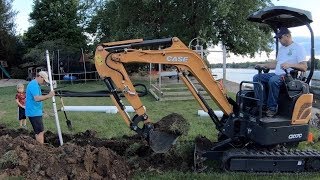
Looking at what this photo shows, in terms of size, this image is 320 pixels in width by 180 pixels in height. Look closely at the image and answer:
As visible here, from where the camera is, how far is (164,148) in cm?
779

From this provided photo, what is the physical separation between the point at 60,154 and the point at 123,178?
4.05ft

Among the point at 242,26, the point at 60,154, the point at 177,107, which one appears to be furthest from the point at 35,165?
the point at 242,26

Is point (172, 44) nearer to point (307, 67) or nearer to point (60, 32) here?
point (307, 67)

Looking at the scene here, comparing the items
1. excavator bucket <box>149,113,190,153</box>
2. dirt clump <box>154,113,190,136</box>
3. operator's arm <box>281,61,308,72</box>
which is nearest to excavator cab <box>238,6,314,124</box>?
operator's arm <box>281,61,308,72</box>

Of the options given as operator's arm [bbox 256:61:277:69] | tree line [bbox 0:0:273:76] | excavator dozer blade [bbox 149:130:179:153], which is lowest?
excavator dozer blade [bbox 149:130:179:153]

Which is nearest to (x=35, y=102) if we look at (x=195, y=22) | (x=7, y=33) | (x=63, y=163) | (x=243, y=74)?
(x=63, y=163)

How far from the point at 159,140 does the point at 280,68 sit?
8.51ft

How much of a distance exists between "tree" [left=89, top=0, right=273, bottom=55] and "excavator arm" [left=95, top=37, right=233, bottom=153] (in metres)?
22.8

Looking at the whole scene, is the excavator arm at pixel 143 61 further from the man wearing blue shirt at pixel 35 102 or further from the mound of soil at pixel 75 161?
the man wearing blue shirt at pixel 35 102

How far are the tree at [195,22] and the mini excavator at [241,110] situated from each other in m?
22.8

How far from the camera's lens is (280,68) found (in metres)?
7.52

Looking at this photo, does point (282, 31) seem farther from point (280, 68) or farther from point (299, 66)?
point (299, 66)

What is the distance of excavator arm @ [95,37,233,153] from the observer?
771 centimetres

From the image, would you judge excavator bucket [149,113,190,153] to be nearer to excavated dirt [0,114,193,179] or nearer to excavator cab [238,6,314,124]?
excavated dirt [0,114,193,179]
